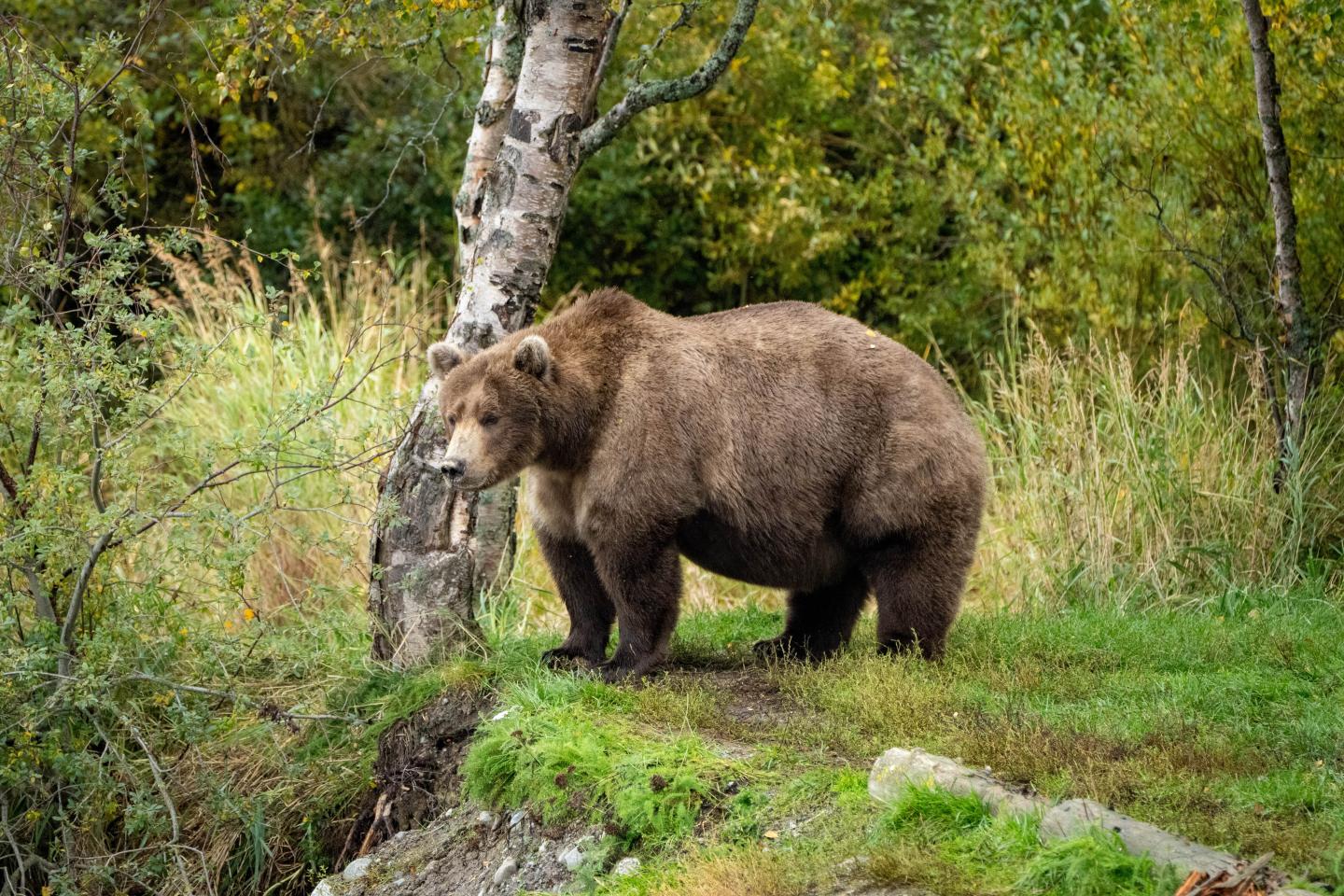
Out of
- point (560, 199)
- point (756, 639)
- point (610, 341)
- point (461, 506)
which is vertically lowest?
point (756, 639)

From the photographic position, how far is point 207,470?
7.12 meters

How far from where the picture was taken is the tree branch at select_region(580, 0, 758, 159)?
774 centimetres

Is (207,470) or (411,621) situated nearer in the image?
(207,470)

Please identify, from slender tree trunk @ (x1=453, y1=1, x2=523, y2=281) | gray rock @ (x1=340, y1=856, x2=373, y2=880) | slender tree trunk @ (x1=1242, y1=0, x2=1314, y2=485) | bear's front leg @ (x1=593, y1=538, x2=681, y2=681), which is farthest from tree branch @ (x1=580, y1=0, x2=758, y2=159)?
gray rock @ (x1=340, y1=856, x2=373, y2=880)

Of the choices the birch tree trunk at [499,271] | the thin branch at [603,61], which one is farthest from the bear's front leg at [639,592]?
the thin branch at [603,61]

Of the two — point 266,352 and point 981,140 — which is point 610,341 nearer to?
point 266,352

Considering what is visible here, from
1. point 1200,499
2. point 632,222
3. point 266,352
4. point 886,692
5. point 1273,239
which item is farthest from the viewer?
point 632,222

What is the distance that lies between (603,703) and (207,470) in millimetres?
2208

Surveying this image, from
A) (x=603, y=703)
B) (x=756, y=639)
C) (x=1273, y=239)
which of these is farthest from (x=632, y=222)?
(x=603, y=703)

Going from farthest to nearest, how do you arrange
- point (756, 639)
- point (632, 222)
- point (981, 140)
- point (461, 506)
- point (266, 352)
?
point (632, 222)
point (981, 140)
point (266, 352)
point (756, 639)
point (461, 506)

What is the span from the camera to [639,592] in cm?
680

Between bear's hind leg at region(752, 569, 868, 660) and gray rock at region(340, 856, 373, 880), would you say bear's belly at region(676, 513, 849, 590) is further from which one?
gray rock at region(340, 856, 373, 880)

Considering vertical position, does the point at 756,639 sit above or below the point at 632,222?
below

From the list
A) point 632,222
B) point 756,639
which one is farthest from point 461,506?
point 632,222
